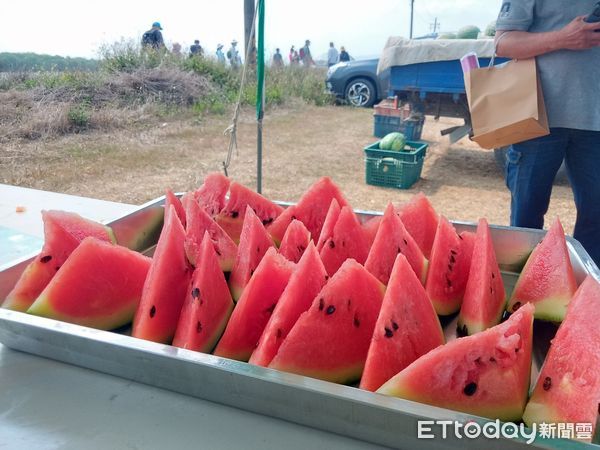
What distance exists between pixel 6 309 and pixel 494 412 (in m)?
0.87

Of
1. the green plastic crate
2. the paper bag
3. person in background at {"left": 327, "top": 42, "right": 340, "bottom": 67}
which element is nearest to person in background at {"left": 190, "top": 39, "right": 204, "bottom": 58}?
person in background at {"left": 327, "top": 42, "right": 340, "bottom": 67}

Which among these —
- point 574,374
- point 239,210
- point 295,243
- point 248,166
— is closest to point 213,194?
point 239,210

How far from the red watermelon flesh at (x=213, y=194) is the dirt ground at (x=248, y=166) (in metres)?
3.01

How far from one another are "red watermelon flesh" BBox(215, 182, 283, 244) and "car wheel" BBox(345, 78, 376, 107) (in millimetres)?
8958

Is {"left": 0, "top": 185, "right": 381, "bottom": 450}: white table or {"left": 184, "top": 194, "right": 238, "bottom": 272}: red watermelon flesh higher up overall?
{"left": 184, "top": 194, "right": 238, "bottom": 272}: red watermelon flesh

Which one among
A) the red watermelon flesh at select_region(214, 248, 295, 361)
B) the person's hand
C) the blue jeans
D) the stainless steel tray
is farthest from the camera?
the blue jeans

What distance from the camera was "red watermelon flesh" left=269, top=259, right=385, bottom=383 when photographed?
2.52 feet

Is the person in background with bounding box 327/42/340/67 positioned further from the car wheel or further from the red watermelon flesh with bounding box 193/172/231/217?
the red watermelon flesh with bounding box 193/172/231/217

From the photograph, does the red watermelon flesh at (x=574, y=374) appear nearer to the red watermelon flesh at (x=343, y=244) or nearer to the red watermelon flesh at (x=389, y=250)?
the red watermelon flesh at (x=389, y=250)

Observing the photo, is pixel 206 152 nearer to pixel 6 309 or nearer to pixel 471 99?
pixel 471 99

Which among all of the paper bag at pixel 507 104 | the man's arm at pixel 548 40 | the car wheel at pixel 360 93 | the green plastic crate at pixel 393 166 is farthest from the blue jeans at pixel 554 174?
the car wheel at pixel 360 93

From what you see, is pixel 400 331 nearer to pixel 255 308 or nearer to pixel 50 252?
pixel 255 308

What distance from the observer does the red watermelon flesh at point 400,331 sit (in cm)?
74

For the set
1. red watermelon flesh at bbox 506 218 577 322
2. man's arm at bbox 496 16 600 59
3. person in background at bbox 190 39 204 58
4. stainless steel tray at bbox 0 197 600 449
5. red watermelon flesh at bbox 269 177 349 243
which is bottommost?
stainless steel tray at bbox 0 197 600 449
